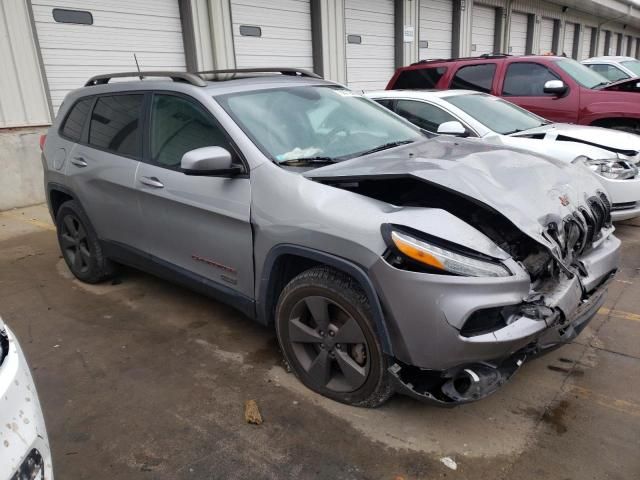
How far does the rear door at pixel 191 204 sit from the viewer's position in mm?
2980

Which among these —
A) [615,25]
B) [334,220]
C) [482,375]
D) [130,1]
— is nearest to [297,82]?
[334,220]

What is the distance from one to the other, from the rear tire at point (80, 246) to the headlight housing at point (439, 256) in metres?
2.97

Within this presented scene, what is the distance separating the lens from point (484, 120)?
5730mm

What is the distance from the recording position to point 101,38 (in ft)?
26.8

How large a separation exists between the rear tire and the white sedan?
3.20m

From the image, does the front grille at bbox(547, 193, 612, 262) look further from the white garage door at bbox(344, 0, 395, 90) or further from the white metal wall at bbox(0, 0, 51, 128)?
the white garage door at bbox(344, 0, 395, 90)

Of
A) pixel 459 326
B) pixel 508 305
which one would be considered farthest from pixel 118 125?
pixel 508 305

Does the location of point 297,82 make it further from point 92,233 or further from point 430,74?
point 430,74

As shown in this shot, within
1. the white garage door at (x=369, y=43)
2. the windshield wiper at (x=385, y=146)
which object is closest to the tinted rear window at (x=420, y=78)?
the white garage door at (x=369, y=43)

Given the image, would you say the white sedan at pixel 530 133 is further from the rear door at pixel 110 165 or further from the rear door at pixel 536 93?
the rear door at pixel 110 165

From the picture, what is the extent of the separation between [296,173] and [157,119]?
135 centimetres

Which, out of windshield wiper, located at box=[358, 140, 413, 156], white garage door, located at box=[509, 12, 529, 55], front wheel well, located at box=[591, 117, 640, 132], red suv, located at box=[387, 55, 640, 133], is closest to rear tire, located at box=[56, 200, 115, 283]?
windshield wiper, located at box=[358, 140, 413, 156]

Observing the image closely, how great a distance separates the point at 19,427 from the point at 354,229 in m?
1.49

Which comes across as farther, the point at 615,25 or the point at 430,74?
the point at 615,25
